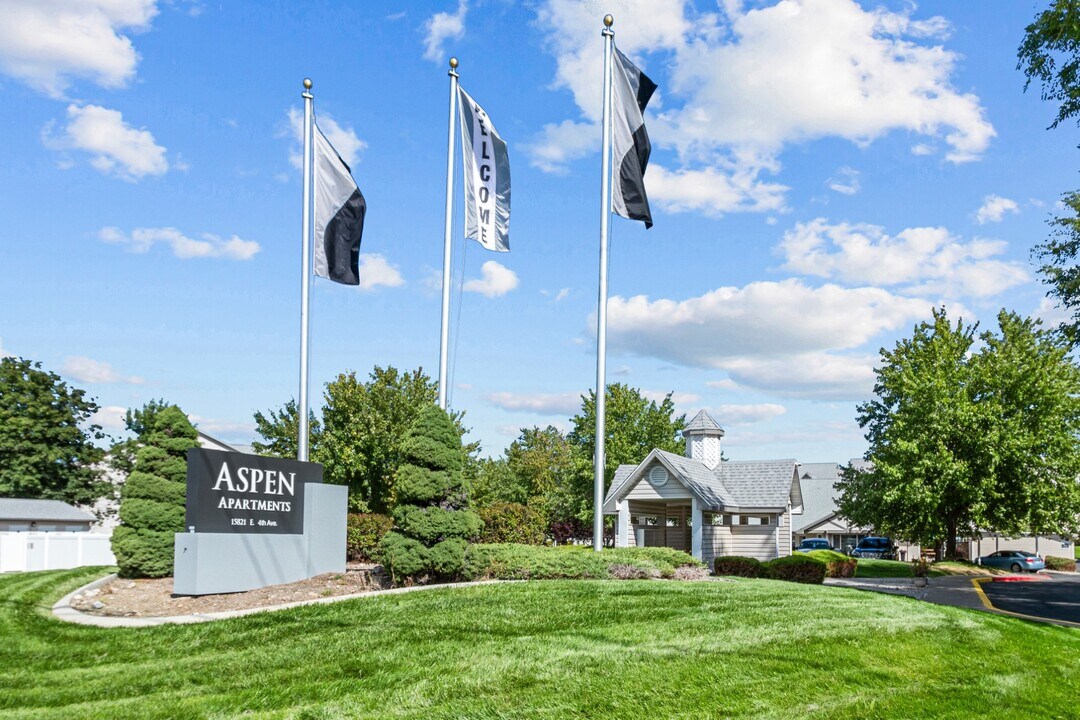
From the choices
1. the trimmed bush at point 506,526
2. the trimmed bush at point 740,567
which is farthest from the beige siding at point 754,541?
the trimmed bush at point 506,526

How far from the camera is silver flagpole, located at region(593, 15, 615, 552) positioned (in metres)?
18.9

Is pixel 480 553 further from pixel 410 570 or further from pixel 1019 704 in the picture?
pixel 1019 704

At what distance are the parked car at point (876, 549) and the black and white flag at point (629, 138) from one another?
44214 mm

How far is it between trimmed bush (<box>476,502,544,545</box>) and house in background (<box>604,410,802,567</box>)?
618cm

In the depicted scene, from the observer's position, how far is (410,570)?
645 inches

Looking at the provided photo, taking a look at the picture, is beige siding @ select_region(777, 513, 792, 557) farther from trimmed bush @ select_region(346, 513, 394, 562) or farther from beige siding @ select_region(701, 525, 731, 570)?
trimmed bush @ select_region(346, 513, 394, 562)

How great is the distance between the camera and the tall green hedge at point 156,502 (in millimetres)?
19141

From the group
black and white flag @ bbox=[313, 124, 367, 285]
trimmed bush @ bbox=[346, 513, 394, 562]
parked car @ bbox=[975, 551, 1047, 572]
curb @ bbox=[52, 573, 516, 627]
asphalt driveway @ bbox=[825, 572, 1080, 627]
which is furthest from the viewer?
parked car @ bbox=[975, 551, 1047, 572]

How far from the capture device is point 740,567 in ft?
77.8

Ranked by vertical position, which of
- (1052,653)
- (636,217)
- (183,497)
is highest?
(636,217)

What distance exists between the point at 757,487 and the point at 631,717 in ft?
94.6

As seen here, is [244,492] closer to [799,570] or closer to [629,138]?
[629,138]

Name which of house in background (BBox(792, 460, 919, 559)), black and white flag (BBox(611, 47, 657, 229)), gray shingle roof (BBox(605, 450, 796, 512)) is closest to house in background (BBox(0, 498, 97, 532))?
gray shingle roof (BBox(605, 450, 796, 512))

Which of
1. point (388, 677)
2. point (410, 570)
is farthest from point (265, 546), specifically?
point (388, 677)
